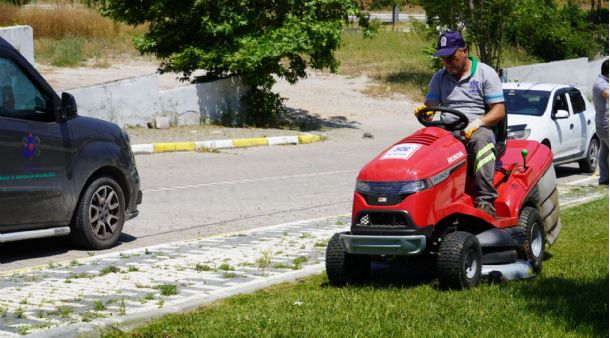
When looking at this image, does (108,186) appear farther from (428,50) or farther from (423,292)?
(428,50)

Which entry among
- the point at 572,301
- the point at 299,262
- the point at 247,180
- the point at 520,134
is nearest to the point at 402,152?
the point at 572,301

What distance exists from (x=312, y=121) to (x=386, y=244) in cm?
2148

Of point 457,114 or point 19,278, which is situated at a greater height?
point 457,114

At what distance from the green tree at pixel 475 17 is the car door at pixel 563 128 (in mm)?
11930

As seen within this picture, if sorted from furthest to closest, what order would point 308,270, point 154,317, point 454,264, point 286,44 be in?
point 286,44 < point 308,270 < point 454,264 < point 154,317

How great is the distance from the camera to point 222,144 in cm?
2277

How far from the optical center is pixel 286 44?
2520 cm

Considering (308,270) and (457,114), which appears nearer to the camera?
(457,114)

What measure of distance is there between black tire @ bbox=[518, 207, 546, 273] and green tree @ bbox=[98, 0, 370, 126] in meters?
16.1

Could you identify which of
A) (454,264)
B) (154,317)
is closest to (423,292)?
(454,264)

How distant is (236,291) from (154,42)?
17858 mm

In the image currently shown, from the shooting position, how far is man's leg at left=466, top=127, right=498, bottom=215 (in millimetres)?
8375

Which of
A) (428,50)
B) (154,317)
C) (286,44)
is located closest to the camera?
(154,317)

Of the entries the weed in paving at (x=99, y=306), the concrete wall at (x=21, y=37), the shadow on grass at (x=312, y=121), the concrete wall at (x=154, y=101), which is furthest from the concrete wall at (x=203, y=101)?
the weed in paving at (x=99, y=306)
